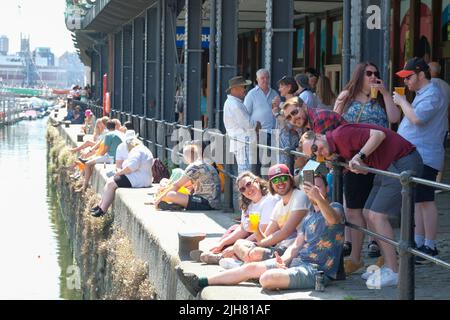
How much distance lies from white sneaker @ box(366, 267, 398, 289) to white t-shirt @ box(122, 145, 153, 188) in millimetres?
7912

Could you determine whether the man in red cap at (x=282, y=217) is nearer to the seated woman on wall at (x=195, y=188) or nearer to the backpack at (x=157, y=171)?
the seated woman on wall at (x=195, y=188)

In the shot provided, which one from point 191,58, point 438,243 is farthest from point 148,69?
point 438,243

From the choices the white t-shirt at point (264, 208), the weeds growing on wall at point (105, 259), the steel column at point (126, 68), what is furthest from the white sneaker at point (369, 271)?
the steel column at point (126, 68)

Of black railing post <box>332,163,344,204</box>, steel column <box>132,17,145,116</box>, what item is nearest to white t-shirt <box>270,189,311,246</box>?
black railing post <box>332,163,344,204</box>

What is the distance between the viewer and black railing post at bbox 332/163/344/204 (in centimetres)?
783

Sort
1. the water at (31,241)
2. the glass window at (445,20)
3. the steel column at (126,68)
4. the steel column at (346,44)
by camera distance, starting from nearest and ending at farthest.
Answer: the steel column at (346,44), the glass window at (445,20), the water at (31,241), the steel column at (126,68)

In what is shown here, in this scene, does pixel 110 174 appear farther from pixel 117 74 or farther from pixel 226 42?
pixel 117 74

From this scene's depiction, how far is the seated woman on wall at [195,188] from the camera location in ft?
40.3

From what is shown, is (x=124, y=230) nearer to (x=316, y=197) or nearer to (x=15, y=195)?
(x=316, y=197)

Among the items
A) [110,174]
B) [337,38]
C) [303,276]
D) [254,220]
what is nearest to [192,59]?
[110,174]

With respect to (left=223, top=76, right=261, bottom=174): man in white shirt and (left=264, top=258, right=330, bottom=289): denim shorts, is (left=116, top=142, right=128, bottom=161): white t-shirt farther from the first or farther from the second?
(left=264, top=258, right=330, bottom=289): denim shorts

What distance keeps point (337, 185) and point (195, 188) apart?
4.81m

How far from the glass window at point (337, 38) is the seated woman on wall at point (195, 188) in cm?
1514

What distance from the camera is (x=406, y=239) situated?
20.9ft
